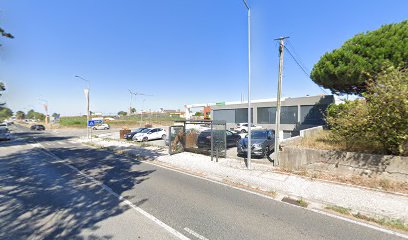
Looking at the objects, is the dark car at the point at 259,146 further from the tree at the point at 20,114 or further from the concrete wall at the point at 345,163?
the tree at the point at 20,114

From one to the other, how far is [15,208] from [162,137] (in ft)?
58.6

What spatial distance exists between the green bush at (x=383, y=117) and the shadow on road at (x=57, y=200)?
756cm

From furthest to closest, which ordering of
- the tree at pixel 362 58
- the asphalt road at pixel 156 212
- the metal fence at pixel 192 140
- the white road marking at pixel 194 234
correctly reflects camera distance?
the tree at pixel 362 58 → the metal fence at pixel 192 140 → the asphalt road at pixel 156 212 → the white road marking at pixel 194 234

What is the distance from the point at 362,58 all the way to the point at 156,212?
17.6 m

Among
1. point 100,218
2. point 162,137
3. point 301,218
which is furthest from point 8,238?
point 162,137

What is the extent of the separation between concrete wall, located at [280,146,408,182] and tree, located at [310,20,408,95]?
28.6ft

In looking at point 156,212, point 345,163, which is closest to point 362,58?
point 345,163

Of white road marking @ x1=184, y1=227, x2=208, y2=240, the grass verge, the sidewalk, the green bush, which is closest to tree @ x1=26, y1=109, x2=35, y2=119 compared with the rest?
the sidewalk

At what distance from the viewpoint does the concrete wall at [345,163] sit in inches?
236

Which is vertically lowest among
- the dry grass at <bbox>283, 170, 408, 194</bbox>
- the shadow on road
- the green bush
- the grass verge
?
the shadow on road

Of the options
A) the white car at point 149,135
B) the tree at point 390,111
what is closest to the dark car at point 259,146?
the tree at point 390,111

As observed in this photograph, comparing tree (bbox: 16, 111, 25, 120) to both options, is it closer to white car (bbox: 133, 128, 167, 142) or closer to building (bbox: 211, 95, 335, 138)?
white car (bbox: 133, 128, 167, 142)

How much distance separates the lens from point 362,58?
14516 millimetres

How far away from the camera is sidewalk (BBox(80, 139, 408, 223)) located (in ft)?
15.8
